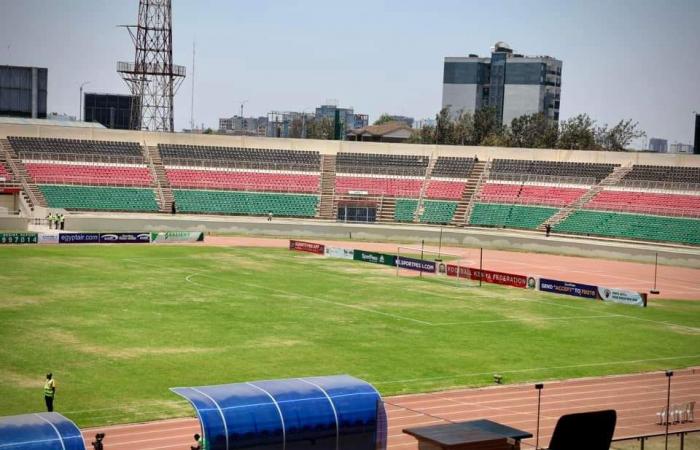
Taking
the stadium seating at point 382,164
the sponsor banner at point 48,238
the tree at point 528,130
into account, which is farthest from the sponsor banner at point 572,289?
the tree at point 528,130

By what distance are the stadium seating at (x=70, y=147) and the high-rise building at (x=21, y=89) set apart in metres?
27.4

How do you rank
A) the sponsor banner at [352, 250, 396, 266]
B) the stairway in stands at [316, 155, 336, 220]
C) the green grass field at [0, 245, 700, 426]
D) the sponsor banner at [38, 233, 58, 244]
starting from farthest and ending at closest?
1. the stairway in stands at [316, 155, 336, 220]
2. the sponsor banner at [38, 233, 58, 244]
3. the sponsor banner at [352, 250, 396, 266]
4. the green grass field at [0, 245, 700, 426]

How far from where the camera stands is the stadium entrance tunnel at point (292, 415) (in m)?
18.3

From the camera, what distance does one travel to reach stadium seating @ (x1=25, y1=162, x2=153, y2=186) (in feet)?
296

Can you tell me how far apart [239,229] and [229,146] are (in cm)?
1914

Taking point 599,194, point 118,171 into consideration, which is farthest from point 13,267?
point 599,194

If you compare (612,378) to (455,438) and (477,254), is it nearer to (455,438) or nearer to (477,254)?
(455,438)

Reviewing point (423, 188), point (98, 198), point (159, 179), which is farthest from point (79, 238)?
point (423, 188)

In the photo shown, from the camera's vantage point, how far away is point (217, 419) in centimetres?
1825

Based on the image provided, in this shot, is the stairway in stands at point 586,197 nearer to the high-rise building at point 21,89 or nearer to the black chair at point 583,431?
the high-rise building at point 21,89

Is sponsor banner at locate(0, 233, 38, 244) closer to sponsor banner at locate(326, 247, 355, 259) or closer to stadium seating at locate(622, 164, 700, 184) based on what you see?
sponsor banner at locate(326, 247, 355, 259)

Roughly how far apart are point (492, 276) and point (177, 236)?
91.6 ft

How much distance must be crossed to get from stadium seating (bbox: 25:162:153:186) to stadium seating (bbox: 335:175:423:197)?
19.7 metres

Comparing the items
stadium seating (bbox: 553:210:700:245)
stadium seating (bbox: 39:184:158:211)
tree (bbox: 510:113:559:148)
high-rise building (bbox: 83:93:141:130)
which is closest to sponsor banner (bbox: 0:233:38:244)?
stadium seating (bbox: 39:184:158:211)
